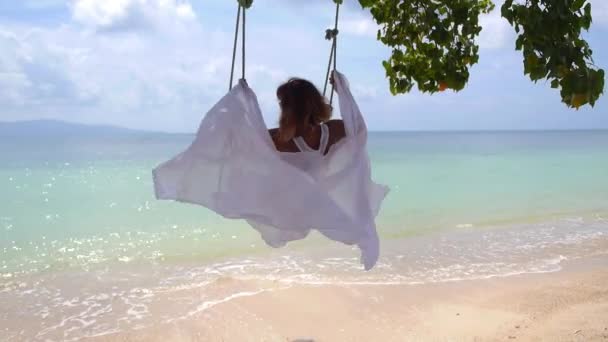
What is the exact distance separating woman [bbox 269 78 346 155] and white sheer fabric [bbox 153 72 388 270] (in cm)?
5

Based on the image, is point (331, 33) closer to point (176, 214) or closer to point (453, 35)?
point (453, 35)

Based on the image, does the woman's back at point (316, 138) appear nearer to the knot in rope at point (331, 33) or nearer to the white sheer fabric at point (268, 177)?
the white sheer fabric at point (268, 177)

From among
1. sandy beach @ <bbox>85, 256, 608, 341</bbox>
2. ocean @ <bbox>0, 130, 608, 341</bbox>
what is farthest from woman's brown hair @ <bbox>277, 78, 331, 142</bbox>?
ocean @ <bbox>0, 130, 608, 341</bbox>

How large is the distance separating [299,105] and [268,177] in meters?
0.40

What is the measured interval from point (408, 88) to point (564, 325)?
2573 millimetres

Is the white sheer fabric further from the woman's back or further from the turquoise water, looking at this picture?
the turquoise water

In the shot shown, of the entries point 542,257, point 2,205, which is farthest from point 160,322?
point 2,205

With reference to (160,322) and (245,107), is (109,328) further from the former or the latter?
(245,107)

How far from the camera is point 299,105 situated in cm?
297

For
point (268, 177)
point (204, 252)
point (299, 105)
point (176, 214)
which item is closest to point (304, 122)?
point (299, 105)

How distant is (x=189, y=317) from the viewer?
569cm

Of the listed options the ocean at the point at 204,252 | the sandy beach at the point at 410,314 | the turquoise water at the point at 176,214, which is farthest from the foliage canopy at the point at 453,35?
the turquoise water at the point at 176,214

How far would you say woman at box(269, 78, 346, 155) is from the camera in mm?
2973

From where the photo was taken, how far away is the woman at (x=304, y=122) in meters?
2.97
